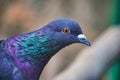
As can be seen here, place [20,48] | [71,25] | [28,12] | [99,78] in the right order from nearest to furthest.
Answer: [71,25]
[20,48]
[28,12]
[99,78]

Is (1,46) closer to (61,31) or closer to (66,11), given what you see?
(61,31)

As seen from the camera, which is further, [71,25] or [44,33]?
[44,33]

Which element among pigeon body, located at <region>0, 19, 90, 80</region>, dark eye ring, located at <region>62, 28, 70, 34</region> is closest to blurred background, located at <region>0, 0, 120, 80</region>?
pigeon body, located at <region>0, 19, 90, 80</region>

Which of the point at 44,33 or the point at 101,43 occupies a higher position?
the point at 44,33

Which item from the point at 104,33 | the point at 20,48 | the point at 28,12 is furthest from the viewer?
the point at 104,33

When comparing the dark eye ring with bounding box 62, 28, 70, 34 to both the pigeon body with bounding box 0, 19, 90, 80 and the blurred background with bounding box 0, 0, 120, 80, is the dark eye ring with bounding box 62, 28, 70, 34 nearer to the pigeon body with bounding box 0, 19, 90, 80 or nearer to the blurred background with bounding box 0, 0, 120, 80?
the pigeon body with bounding box 0, 19, 90, 80

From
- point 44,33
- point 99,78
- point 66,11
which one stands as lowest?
point 99,78

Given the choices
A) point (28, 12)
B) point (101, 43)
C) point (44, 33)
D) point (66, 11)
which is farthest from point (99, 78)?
point (44, 33)
